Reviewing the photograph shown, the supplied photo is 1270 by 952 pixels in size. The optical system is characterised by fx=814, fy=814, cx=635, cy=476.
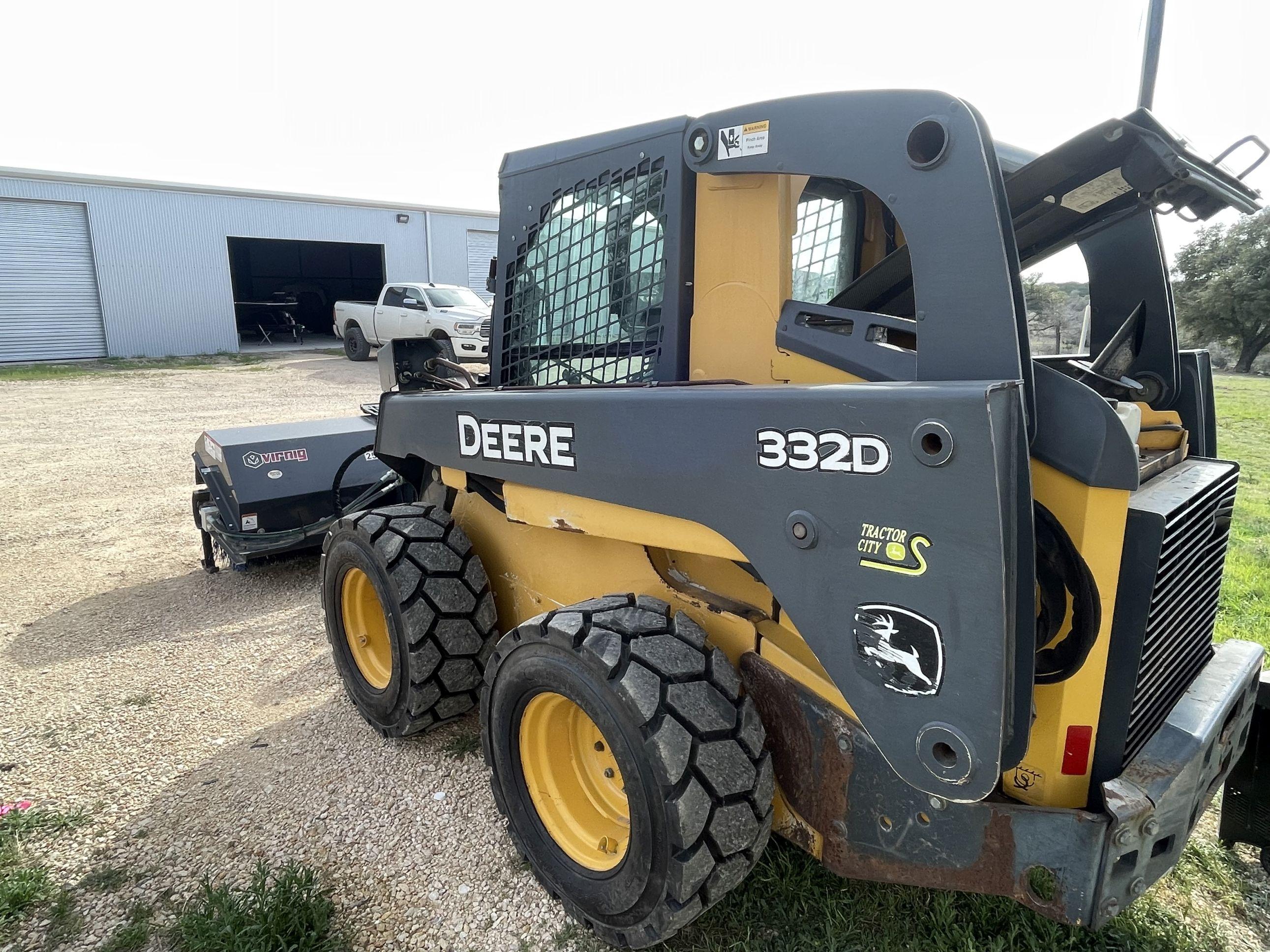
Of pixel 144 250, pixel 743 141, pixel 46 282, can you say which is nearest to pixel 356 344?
pixel 144 250

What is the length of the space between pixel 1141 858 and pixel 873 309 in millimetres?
1392

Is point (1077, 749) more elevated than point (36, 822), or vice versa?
point (1077, 749)

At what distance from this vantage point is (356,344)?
18922mm

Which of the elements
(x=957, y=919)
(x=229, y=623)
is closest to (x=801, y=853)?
(x=957, y=919)

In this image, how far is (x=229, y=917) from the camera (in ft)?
7.50

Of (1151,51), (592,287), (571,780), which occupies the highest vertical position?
(1151,51)

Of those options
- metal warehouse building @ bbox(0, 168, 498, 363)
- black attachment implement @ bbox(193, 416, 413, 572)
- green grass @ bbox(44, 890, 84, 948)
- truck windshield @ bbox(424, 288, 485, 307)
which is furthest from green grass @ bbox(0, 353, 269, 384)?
green grass @ bbox(44, 890, 84, 948)

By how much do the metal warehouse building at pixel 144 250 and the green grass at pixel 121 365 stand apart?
18.8 inches

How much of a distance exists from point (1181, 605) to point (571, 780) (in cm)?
167

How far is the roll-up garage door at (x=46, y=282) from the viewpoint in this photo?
18844mm

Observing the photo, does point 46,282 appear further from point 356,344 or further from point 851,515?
point 851,515

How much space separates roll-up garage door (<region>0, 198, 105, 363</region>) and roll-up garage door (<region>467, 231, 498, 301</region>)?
32.2 feet

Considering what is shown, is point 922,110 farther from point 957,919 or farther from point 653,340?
point 957,919

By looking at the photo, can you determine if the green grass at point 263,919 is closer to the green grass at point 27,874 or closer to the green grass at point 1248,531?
the green grass at point 27,874
